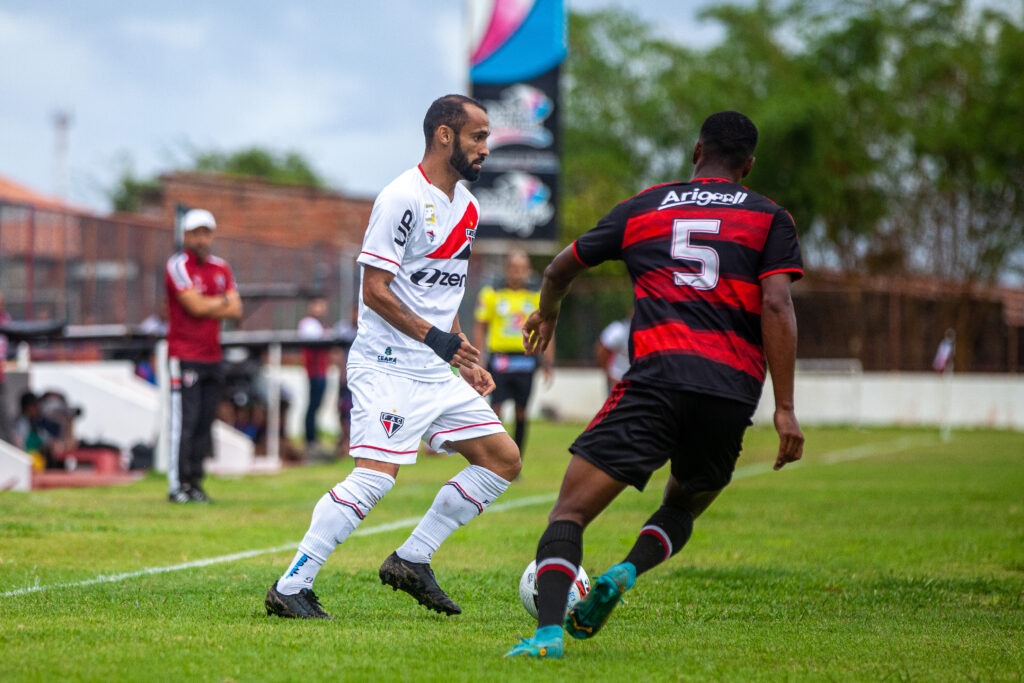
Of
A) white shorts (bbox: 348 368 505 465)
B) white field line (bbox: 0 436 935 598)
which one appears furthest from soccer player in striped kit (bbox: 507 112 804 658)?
white field line (bbox: 0 436 935 598)

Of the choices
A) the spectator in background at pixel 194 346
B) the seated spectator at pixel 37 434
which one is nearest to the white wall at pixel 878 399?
the seated spectator at pixel 37 434

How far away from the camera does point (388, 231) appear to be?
565 centimetres

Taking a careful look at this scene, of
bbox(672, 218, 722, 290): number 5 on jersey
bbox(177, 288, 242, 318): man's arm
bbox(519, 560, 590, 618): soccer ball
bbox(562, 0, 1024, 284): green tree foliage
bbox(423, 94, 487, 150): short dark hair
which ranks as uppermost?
bbox(562, 0, 1024, 284): green tree foliage

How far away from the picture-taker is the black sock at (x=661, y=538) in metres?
5.08

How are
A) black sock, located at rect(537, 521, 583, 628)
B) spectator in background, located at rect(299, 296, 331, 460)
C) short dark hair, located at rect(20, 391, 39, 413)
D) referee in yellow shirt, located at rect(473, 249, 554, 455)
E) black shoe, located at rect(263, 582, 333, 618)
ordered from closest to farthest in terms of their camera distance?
1. black sock, located at rect(537, 521, 583, 628)
2. black shoe, located at rect(263, 582, 333, 618)
3. short dark hair, located at rect(20, 391, 39, 413)
4. referee in yellow shirt, located at rect(473, 249, 554, 455)
5. spectator in background, located at rect(299, 296, 331, 460)

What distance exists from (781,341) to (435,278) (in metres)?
1.66

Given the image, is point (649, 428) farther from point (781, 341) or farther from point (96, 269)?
point (96, 269)

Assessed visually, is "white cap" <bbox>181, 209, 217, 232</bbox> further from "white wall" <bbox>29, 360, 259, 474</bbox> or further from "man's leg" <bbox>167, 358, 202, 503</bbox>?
"white wall" <bbox>29, 360, 259, 474</bbox>

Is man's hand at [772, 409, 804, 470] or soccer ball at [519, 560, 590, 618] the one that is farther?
soccer ball at [519, 560, 590, 618]

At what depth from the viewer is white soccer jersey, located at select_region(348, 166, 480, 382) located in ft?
18.6

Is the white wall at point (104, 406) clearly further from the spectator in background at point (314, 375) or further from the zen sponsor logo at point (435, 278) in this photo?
the zen sponsor logo at point (435, 278)

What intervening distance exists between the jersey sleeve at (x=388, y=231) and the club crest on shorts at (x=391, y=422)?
1.95 ft

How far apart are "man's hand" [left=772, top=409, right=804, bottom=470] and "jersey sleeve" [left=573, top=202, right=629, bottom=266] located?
32.6 inches

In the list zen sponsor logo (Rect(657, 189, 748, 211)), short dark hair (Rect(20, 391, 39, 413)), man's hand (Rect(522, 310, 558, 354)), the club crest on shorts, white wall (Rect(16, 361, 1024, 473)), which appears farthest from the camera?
white wall (Rect(16, 361, 1024, 473))
